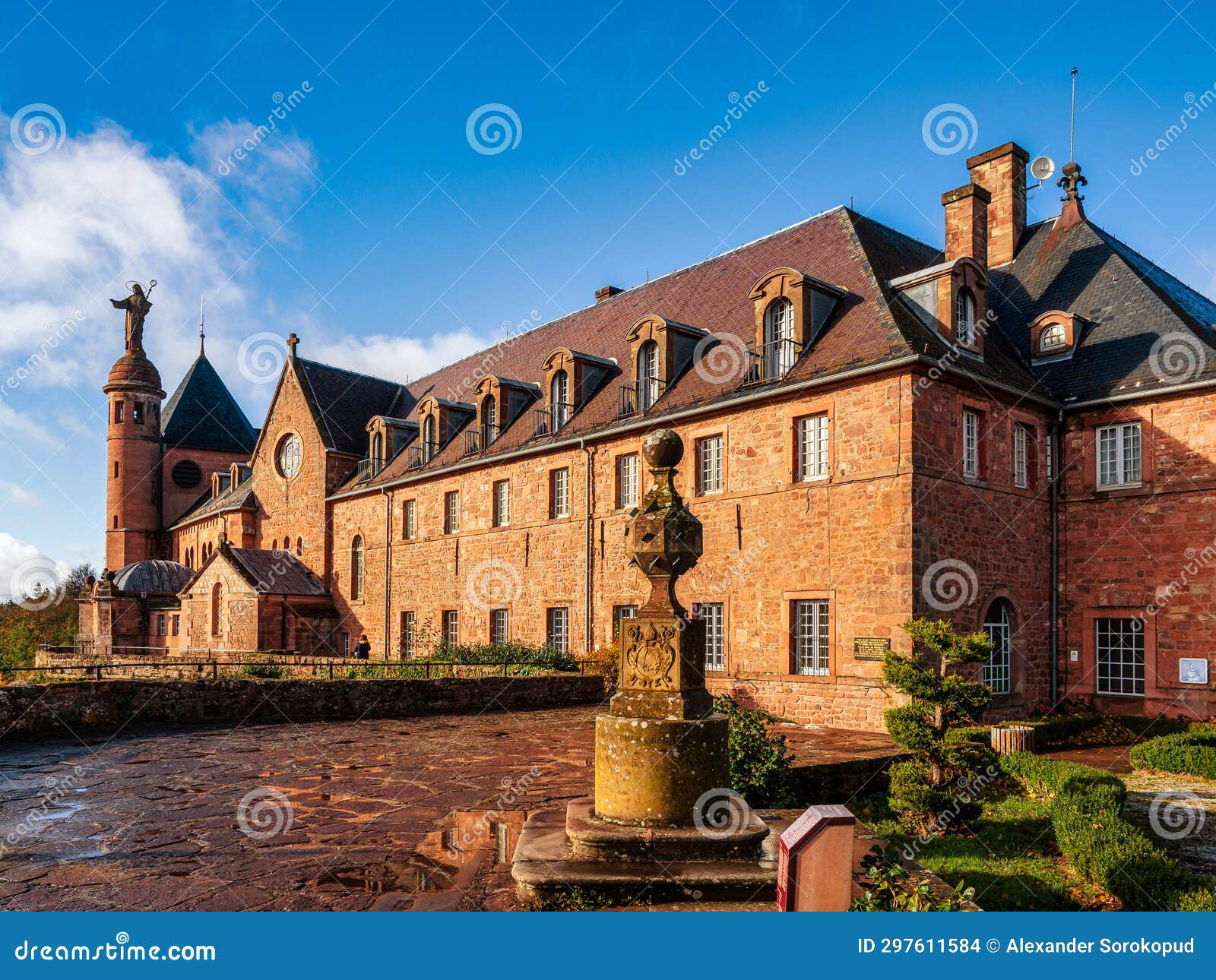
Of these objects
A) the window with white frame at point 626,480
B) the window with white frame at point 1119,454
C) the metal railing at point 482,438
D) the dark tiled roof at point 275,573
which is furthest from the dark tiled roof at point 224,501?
the window with white frame at point 1119,454

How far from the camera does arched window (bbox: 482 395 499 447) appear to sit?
2836cm

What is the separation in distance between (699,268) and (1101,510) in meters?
12.5

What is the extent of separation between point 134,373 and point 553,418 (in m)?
36.7

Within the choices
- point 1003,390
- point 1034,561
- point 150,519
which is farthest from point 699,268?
point 150,519

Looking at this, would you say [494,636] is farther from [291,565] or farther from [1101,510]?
[1101,510]

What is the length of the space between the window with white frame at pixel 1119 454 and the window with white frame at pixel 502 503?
15363 mm

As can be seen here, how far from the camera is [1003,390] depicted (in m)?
18.8

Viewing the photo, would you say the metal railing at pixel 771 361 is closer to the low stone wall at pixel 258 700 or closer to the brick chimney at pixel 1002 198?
the low stone wall at pixel 258 700

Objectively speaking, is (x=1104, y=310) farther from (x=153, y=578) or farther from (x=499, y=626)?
(x=153, y=578)

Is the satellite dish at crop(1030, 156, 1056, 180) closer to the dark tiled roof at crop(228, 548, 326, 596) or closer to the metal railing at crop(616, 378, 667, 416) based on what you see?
the metal railing at crop(616, 378, 667, 416)

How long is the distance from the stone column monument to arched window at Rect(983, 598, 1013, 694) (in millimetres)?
13543

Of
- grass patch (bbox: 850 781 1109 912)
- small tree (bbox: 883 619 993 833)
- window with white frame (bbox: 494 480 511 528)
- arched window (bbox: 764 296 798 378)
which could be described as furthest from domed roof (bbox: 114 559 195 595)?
small tree (bbox: 883 619 993 833)

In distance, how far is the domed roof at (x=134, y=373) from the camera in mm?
51625

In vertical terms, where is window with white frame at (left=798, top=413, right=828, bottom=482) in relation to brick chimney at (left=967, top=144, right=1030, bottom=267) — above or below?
below
